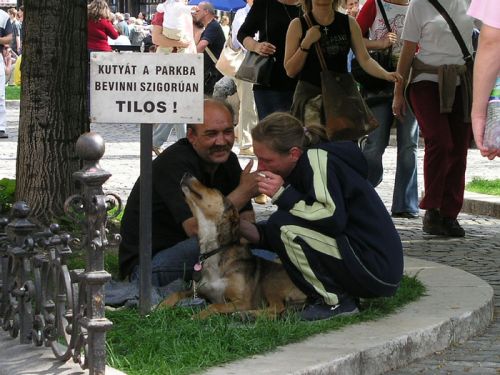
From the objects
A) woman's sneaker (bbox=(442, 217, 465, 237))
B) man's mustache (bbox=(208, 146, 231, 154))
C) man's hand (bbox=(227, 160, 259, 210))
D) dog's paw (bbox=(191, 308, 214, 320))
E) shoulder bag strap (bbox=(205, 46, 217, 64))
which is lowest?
dog's paw (bbox=(191, 308, 214, 320))

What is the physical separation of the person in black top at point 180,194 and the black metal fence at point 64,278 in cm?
86

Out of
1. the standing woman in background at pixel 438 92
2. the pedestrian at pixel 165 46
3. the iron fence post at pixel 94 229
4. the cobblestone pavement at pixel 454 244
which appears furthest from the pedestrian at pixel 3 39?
the iron fence post at pixel 94 229

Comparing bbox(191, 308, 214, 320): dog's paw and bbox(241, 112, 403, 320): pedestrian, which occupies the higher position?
bbox(241, 112, 403, 320): pedestrian

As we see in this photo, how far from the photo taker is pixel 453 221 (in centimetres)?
917

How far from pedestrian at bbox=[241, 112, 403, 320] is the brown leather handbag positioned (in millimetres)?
2479

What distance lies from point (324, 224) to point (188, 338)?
31.4 inches

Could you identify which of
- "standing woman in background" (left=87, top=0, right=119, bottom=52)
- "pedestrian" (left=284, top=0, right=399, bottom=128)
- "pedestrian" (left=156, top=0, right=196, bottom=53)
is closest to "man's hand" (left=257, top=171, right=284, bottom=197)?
"pedestrian" (left=284, top=0, right=399, bottom=128)

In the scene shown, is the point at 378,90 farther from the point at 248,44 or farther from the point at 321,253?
the point at 321,253

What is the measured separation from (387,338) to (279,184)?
825 mm

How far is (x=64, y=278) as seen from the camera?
16.1 feet

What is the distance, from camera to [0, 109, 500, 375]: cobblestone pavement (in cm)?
566

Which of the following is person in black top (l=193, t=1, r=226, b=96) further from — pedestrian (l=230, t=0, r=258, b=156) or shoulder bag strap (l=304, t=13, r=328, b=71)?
shoulder bag strap (l=304, t=13, r=328, b=71)

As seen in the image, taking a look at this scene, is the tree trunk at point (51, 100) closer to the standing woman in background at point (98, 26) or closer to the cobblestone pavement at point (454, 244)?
the cobblestone pavement at point (454, 244)

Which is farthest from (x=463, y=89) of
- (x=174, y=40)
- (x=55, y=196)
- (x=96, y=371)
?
(x=174, y=40)
